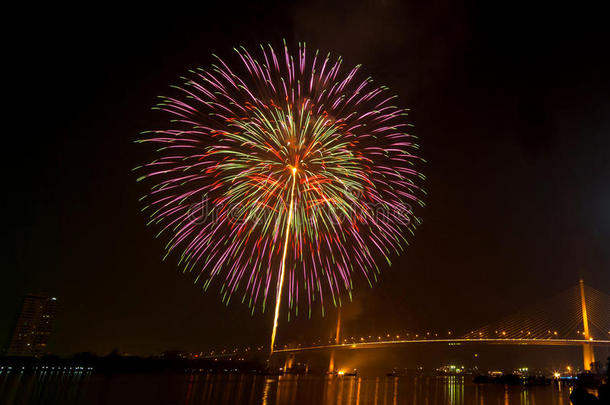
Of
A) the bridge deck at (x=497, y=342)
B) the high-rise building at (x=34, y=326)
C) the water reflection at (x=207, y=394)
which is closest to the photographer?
the water reflection at (x=207, y=394)

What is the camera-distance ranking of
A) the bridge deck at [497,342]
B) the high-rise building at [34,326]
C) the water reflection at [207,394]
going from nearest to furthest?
1. the water reflection at [207,394]
2. the bridge deck at [497,342]
3. the high-rise building at [34,326]

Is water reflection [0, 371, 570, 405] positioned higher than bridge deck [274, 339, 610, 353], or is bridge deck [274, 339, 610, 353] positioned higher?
bridge deck [274, 339, 610, 353]

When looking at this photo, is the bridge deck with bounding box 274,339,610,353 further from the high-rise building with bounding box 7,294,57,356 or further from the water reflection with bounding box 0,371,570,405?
the high-rise building with bounding box 7,294,57,356

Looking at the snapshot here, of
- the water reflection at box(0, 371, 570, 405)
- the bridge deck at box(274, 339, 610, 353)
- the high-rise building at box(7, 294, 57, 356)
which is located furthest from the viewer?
the high-rise building at box(7, 294, 57, 356)

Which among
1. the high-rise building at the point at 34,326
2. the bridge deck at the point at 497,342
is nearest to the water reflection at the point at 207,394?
the bridge deck at the point at 497,342

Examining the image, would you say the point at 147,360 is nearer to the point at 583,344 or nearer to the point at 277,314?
the point at 277,314

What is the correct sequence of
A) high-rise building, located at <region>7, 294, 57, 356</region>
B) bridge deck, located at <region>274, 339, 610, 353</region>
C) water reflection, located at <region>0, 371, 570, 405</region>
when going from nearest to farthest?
1. water reflection, located at <region>0, 371, 570, 405</region>
2. bridge deck, located at <region>274, 339, 610, 353</region>
3. high-rise building, located at <region>7, 294, 57, 356</region>

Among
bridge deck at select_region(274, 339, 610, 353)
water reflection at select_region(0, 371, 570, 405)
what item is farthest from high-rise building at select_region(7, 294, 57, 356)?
water reflection at select_region(0, 371, 570, 405)

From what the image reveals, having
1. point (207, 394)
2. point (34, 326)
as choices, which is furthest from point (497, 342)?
point (34, 326)

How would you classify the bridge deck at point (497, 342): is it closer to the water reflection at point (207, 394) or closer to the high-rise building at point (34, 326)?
the water reflection at point (207, 394)
